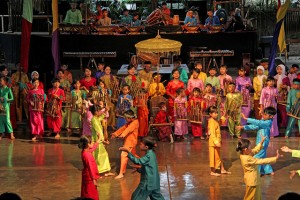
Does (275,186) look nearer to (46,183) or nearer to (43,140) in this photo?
(46,183)

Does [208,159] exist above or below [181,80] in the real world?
below

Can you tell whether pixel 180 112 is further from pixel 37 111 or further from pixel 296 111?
pixel 37 111

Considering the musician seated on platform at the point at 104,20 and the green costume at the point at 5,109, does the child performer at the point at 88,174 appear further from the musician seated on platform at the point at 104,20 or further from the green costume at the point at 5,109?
the musician seated on platform at the point at 104,20

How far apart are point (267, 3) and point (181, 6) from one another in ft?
10.2

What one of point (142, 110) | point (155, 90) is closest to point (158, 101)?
point (155, 90)

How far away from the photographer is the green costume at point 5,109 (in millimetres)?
15336

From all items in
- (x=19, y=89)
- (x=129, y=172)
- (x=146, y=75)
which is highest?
(x=146, y=75)

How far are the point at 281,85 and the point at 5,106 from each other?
625 cm

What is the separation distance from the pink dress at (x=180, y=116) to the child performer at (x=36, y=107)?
9.67 feet

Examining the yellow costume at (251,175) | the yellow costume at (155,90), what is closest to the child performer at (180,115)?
the yellow costume at (155,90)

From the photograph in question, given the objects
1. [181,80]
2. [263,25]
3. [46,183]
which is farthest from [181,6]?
[46,183]

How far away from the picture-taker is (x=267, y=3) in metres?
25.2

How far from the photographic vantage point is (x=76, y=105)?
15625mm

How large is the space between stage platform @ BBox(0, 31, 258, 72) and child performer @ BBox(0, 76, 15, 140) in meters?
6.13
